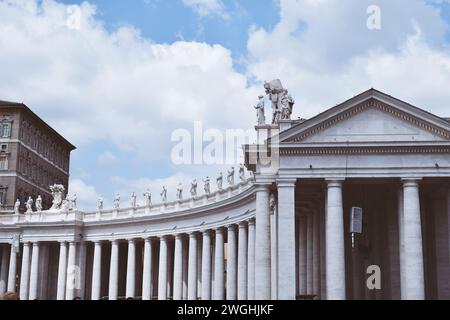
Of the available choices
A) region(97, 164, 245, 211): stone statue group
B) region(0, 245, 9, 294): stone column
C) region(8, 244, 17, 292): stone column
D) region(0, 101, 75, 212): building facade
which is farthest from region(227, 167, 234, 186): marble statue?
region(0, 101, 75, 212): building facade

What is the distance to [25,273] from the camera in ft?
351

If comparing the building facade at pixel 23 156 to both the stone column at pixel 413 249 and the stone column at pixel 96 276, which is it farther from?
the stone column at pixel 413 249

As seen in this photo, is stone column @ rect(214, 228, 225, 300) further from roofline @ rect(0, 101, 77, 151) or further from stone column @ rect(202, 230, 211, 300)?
roofline @ rect(0, 101, 77, 151)

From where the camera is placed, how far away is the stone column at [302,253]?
71.0 meters

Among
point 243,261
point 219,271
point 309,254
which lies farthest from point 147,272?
point 309,254

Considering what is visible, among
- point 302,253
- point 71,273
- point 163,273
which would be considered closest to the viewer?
point 302,253

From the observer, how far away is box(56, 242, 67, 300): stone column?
10375 cm

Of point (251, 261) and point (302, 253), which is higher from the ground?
point (302, 253)

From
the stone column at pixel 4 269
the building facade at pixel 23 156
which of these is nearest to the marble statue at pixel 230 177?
the stone column at pixel 4 269

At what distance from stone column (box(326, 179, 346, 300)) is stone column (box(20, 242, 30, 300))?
6669 cm

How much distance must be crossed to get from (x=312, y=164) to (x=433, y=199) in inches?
533

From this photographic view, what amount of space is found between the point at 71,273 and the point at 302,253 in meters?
45.9

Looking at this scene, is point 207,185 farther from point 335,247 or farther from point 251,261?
point 335,247
